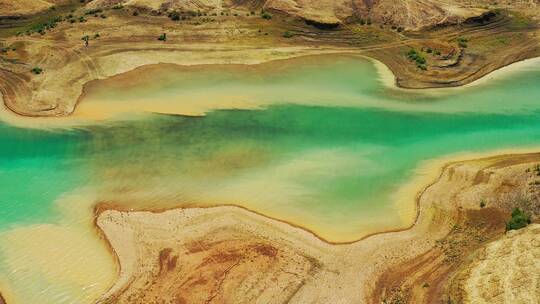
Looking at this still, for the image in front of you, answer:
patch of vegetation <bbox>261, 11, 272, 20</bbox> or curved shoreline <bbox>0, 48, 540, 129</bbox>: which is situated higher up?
patch of vegetation <bbox>261, 11, 272, 20</bbox>

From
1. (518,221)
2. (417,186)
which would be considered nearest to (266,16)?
(417,186)

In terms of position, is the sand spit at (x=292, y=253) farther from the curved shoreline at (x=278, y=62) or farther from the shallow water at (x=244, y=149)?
the curved shoreline at (x=278, y=62)

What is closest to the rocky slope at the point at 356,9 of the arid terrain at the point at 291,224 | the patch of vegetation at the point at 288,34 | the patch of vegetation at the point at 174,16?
the arid terrain at the point at 291,224

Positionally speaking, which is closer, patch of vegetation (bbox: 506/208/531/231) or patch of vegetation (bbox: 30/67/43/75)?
patch of vegetation (bbox: 506/208/531/231)

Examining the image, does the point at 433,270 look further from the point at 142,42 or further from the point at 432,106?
the point at 142,42

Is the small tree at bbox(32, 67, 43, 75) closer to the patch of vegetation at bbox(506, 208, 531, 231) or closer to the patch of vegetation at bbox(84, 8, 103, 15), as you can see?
the patch of vegetation at bbox(84, 8, 103, 15)

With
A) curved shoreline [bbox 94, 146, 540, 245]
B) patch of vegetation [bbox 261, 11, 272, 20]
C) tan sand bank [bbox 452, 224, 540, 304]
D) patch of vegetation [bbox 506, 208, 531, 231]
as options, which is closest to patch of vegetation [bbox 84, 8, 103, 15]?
patch of vegetation [bbox 261, 11, 272, 20]

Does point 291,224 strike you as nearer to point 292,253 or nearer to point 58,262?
point 292,253
